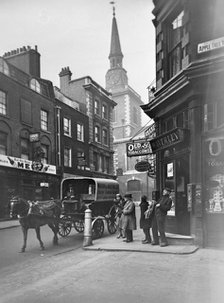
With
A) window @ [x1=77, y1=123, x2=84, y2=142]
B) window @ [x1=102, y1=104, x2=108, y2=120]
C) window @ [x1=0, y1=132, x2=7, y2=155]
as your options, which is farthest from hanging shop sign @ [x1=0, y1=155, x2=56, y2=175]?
window @ [x1=102, y1=104, x2=108, y2=120]

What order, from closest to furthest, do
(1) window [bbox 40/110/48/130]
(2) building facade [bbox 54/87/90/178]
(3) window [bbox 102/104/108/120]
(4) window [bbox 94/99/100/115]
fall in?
1. (1) window [bbox 40/110/48/130]
2. (2) building facade [bbox 54/87/90/178]
3. (4) window [bbox 94/99/100/115]
4. (3) window [bbox 102/104/108/120]

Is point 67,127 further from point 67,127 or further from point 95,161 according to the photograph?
point 95,161

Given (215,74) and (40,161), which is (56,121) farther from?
(215,74)

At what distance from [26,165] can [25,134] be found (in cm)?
208

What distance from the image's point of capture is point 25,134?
21344 mm

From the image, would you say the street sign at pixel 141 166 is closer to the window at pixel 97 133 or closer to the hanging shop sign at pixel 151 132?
the hanging shop sign at pixel 151 132

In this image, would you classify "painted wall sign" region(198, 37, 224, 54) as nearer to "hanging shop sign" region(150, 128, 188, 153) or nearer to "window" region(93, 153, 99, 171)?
"hanging shop sign" region(150, 128, 188, 153)

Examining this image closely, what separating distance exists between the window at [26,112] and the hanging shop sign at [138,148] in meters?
11.7

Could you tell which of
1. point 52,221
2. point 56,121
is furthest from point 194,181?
point 56,121

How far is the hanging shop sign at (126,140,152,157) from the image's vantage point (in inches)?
436

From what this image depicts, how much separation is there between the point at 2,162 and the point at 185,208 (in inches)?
498

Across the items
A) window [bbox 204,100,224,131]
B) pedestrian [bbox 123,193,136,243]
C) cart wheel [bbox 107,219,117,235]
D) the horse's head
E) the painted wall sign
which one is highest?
the painted wall sign

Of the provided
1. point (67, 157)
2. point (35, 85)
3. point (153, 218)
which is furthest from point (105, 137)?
point (153, 218)

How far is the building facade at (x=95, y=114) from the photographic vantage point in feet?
101
